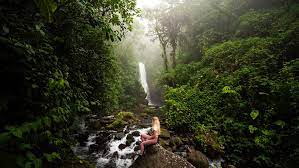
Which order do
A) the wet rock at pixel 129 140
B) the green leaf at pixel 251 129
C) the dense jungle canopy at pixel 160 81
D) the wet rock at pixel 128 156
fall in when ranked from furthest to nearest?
the wet rock at pixel 129 140, the wet rock at pixel 128 156, the green leaf at pixel 251 129, the dense jungle canopy at pixel 160 81

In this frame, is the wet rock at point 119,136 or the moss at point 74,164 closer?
the moss at point 74,164

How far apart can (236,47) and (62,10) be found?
9.51 m

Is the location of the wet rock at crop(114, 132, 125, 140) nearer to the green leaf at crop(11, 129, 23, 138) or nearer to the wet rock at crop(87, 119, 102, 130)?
the wet rock at crop(87, 119, 102, 130)

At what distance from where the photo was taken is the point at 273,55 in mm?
9242

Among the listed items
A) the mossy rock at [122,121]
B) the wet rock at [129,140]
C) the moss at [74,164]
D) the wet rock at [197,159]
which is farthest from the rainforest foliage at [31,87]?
the mossy rock at [122,121]

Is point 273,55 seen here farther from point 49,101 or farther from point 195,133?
point 49,101

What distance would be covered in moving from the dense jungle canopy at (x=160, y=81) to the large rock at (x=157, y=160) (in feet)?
5.56

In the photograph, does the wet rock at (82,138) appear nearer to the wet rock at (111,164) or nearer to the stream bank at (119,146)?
the stream bank at (119,146)

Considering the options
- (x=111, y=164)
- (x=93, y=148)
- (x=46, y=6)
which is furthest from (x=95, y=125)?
(x=46, y=6)

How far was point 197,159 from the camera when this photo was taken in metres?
7.00

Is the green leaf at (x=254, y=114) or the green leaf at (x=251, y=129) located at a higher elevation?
the green leaf at (x=254, y=114)

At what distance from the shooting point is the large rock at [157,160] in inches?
235

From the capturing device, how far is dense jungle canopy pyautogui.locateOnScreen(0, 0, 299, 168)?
2984 mm

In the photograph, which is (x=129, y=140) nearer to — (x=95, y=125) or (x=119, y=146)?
(x=119, y=146)
